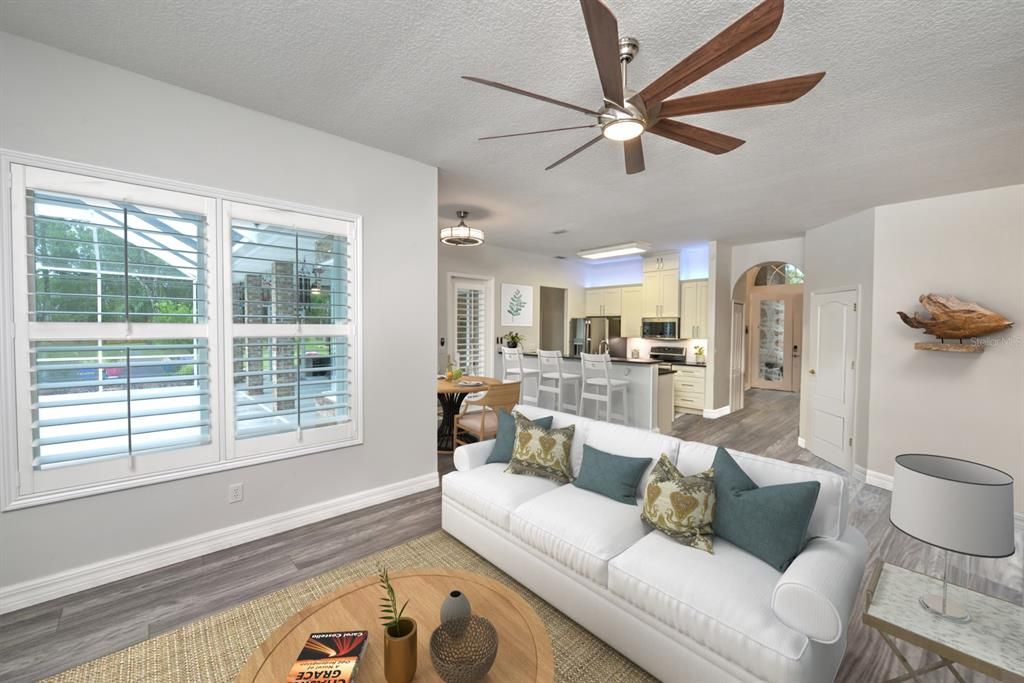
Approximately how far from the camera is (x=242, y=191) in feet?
8.79

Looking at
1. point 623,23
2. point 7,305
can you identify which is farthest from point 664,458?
point 7,305

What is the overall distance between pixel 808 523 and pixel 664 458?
0.63 meters

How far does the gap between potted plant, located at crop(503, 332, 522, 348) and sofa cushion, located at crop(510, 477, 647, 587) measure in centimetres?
468

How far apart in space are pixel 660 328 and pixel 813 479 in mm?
5879

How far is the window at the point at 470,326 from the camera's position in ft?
21.8

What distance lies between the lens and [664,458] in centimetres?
215

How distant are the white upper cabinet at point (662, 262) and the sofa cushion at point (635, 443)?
17.9 feet

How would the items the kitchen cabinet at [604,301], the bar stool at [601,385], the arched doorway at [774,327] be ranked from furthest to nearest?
the arched doorway at [774,327] < the kitchen cabinet at [604,301] < the bar stool at [601,385]

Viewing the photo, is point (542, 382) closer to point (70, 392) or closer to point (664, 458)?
point (664, 458)

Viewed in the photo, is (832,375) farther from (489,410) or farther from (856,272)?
(489,410)

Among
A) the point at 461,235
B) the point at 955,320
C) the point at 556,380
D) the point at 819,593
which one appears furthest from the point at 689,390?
the point at 819,593

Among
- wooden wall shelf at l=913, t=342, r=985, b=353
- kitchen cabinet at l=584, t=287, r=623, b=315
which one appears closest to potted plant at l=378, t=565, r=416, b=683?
wooden wall shelf at l=913, t=342, r=985, b=353

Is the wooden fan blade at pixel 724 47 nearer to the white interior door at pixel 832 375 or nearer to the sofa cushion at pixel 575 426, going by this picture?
the sofa cushion at pixel 575 426

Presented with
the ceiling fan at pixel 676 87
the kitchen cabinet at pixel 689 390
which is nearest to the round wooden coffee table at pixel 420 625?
the ceiling fan at pixel 676 87
